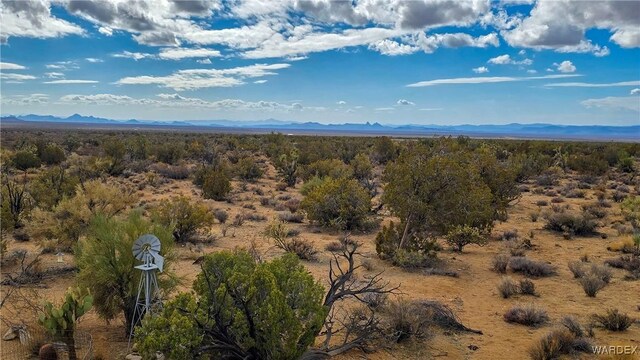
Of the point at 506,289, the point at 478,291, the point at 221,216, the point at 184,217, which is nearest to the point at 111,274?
the point at 184,217

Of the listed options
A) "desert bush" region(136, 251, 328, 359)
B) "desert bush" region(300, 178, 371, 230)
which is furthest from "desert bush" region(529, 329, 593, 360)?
"desert bush" region(300, 178, 371, 230)

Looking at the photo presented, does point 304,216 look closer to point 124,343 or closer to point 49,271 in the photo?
point 49,271

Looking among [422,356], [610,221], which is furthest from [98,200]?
[610,221]

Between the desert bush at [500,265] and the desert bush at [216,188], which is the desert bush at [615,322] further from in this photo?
the desert bush at [216,188]

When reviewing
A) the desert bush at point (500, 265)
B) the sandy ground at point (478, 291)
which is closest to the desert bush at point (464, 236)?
the sandy ground at point (478, 291)

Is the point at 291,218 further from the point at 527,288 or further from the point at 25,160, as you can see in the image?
the point at 25,160
